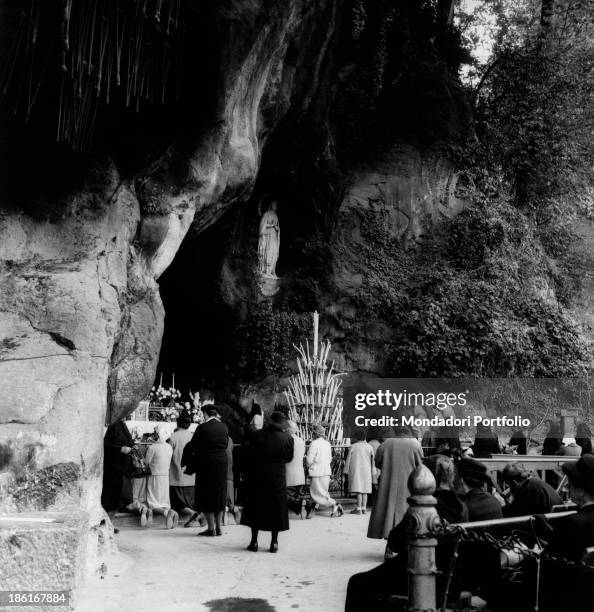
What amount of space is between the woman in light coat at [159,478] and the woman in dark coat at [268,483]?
229 centimetres

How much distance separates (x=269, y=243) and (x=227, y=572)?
12.9 metres

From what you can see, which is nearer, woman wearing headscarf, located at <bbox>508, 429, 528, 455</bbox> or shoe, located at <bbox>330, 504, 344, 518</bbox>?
shoe, located at <bbox>330, 504, 344, 518</bbox>

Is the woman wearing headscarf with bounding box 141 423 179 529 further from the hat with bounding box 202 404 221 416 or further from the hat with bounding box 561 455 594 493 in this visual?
the hat with bounding box 561 455 594 493

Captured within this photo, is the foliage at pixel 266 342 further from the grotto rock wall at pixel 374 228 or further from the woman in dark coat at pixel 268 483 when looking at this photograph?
the woman in dark coat at pixel 268 483

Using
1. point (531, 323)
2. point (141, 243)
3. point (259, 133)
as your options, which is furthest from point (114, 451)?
point (531, 323)

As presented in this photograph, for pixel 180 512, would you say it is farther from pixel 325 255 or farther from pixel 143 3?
pixel 325 255

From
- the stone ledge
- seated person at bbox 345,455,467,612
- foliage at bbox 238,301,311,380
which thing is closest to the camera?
seated person at bbox 345,455,467,612

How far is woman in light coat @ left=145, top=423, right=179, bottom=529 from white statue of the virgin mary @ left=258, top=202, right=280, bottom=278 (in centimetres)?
892

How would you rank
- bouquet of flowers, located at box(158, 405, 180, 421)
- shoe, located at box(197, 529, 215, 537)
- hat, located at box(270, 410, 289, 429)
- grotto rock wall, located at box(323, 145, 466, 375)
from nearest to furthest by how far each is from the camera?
hat, located at box(270, 410, 289, 429)
shoe, located at box(197, 529, 215, 537)
bouquet of flowers, located at box(158, 405, 180, 421)
grotto rock wall, located at box(323, 145, 466, 375)

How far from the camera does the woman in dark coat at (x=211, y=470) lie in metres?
8.98

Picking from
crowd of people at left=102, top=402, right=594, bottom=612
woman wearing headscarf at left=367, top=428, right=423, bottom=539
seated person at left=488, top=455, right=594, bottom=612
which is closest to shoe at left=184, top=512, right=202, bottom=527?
crowd of people at left=102, top=402, right=594, bottom=612

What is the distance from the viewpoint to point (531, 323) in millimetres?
19312

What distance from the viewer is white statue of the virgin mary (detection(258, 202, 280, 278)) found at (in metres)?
19.0

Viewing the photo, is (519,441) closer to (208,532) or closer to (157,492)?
(157,492)
